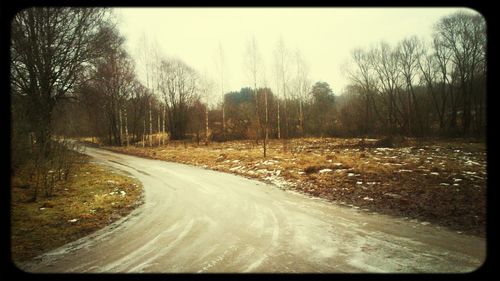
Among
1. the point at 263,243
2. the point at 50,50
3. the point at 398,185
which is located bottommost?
the point at 263,243

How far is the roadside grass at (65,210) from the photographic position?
18.8 ft

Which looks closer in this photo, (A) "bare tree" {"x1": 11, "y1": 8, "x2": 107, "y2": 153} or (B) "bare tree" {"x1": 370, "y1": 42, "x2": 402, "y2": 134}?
(A) "bare tree" {"x1": 11, "y1": 8, "x2": 107, "y2": 153}

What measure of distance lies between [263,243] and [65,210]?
18.4 ft

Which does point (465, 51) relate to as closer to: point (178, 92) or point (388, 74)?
point (388, 74)

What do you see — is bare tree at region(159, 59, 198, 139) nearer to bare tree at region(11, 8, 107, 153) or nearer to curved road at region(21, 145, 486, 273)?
bare tree at region(11, 8, 107, 153)

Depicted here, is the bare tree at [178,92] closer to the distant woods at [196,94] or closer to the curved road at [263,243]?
the distant woods at [196,94]

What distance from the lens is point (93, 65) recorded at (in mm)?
18391

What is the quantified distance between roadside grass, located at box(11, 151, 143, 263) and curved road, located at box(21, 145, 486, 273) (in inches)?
16.8

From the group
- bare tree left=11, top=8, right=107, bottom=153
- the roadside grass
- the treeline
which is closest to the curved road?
the roadside grass

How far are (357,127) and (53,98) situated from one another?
29.6m

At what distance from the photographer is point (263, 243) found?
5320 mm

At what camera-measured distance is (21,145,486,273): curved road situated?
14.3 feet

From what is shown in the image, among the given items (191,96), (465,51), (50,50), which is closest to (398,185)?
(50,50)

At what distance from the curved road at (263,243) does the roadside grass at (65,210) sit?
43 cm
